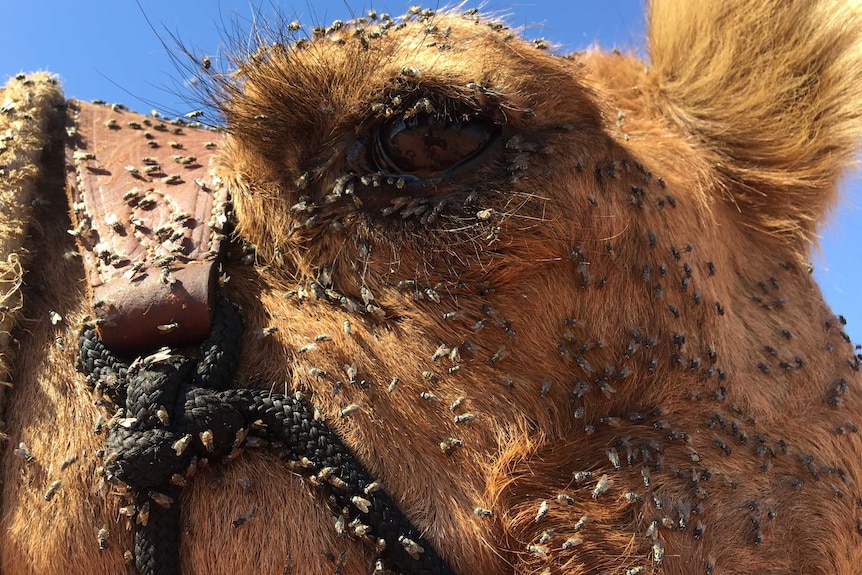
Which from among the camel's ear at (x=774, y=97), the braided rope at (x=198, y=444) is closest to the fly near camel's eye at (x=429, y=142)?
the braided rope at (x=198, y=444)

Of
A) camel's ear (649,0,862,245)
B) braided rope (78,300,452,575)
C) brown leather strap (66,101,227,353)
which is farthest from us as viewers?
camel's ear (649,0,862,245)

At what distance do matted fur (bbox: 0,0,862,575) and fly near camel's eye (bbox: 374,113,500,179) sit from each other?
0.03 metres

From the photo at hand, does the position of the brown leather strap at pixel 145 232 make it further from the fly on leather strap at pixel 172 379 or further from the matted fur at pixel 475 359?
the matted fur at pixel 475 359

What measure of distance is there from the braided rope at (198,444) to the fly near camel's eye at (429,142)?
67 cm

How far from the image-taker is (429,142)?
1736 millimetres

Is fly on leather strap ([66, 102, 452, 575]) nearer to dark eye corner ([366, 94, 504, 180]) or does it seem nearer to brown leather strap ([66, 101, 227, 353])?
brown leather strap ([66, 101, 227, 353])

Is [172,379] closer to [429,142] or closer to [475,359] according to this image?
[475,359]

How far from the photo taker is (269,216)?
6.15 ft

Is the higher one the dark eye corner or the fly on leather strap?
the dark eye corner

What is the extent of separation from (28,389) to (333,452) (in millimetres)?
821

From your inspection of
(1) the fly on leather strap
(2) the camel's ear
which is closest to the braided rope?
(1) the fly on leather strap

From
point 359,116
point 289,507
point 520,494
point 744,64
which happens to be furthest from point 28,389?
point 744,64

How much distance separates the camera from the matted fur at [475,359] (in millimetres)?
1640

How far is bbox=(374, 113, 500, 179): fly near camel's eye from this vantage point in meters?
1.73
